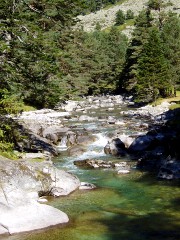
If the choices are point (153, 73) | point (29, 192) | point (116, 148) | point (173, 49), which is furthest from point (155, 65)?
point (29, 192)

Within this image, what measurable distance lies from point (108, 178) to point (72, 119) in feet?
84.7

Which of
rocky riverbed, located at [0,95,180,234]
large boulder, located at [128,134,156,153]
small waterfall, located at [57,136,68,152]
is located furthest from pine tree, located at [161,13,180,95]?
large boulder, located at [128,134,156,153]

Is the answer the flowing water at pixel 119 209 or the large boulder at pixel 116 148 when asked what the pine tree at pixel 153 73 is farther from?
the flowing water at pixel 119 209

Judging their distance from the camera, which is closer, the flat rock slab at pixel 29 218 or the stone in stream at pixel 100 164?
the flat rock slab at pixel 29 218

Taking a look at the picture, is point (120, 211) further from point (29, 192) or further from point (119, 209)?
point (29, 192)

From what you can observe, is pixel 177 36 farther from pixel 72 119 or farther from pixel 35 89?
pixel 35 89

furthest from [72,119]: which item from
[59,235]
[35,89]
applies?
[59,235]

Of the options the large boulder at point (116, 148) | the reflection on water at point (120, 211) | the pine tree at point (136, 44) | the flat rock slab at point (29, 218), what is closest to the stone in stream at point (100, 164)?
the reflection on water at point (120, 211)

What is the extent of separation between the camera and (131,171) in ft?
75.3

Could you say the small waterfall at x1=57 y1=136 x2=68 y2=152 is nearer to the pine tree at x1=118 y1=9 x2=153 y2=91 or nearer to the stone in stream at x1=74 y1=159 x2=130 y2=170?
the stone in stream at x1=74 y1=159 x2=130 y2=170

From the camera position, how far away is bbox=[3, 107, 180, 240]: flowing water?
43.2 feet

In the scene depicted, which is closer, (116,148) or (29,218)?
(29,218)

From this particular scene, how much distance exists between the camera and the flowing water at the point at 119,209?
13156 mm

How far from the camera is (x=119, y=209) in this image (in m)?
16.0
